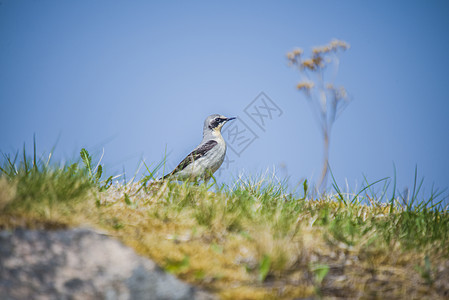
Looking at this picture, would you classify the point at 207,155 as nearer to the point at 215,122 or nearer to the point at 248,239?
the point at 215,122

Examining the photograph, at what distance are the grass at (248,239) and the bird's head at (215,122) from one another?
500 centimetres

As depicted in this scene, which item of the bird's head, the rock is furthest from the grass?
the bird's head

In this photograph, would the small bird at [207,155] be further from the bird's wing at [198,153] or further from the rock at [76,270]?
the rock at [76,270]

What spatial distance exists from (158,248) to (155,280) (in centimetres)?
56

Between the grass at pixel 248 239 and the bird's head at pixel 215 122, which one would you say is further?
the bird's head at pixel 215 122

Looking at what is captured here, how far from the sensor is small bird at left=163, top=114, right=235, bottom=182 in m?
8.10

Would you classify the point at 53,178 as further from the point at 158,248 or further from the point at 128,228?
the point at 158,248

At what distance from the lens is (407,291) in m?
2.94

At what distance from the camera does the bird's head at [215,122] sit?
985 cm

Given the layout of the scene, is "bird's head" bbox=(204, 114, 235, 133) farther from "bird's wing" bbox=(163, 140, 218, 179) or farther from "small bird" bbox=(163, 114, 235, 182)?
"bird's wing" bbox=(163, 140, 218, 179)

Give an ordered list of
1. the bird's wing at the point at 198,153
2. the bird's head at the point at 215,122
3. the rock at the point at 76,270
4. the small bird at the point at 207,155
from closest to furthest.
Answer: the rock at the point at 76,270
the small bird at the point at 207,155
the bird's wing at the point at 198,153
the bird's head at the point at 215,122

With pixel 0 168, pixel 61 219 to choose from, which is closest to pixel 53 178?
pixel 61 219

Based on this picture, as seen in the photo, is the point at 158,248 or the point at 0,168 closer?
the point at 158,248

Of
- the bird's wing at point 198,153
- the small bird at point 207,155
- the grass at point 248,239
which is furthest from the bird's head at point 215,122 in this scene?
the grass at point 248,239
